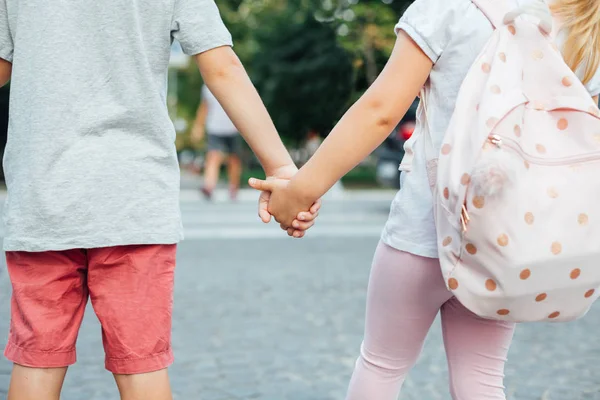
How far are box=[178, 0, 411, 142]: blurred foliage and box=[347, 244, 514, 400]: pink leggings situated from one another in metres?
13.5

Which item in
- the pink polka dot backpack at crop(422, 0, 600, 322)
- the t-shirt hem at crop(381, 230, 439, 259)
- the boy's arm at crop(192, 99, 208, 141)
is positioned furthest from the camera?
the boy's arm at crop(192, 99, 208, 141)

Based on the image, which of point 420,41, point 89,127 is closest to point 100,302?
point 89,127

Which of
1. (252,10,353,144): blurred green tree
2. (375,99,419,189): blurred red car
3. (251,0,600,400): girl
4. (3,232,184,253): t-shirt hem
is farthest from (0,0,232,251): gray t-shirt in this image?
(252,10,353,144): blurred green tree

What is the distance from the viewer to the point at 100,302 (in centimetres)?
230

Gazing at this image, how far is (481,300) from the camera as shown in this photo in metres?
2.09

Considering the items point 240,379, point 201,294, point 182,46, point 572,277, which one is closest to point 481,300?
point 572,277

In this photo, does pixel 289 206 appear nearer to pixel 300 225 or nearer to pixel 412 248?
pixel 300 225

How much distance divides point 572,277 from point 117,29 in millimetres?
1165

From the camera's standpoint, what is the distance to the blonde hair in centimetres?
220

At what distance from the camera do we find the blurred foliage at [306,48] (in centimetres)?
1888

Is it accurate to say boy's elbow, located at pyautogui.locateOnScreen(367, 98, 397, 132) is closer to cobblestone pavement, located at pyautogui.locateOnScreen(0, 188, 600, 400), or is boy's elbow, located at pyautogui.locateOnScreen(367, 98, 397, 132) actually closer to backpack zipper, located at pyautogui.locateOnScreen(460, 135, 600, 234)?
backpack zipper, located at pyautogui.locateOnScreen(460, 135, 600, 234)

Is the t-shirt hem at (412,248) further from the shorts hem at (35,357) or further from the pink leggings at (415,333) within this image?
the shorts hem at (35,357)

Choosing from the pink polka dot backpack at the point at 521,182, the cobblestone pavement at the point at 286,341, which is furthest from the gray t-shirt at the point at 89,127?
the cobblestone pavement at the point at 286,341

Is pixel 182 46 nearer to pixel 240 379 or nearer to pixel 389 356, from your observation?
pixel 389 356
